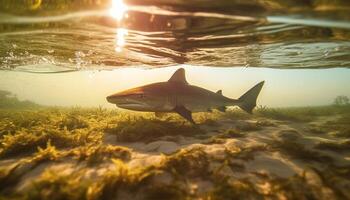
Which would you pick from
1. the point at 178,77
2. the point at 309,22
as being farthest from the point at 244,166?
the point at 309,22

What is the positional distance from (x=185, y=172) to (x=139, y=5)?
5.23m

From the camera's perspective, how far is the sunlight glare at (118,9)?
778 centimetres

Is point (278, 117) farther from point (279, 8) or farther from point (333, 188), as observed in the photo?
point (333, 188)

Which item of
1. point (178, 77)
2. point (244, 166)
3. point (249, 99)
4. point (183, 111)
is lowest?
point (244, 166)

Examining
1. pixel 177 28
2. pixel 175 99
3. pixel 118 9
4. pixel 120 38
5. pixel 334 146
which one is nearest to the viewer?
pixel 334 146

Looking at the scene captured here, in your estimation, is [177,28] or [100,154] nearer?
[100,154]

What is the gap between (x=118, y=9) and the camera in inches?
331

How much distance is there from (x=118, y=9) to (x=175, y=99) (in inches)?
134

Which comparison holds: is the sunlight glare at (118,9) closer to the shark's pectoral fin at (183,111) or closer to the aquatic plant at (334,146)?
the shark's pectoral fin at (183,111)

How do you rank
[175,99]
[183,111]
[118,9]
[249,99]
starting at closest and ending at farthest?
[118,9], [183,111], [175,99], [249,99]

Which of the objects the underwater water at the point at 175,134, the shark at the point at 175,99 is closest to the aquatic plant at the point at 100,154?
the underwater water at the point at 175,134

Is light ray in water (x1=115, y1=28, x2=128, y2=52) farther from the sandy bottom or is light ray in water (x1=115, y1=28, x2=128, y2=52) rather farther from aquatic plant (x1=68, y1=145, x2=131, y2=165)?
aquatic plant (x1=68, y1=145, x2=131, y2=165)

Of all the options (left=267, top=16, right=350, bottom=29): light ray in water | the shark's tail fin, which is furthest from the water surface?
the shark's tail fin

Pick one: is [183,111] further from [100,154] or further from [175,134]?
[100,154]
